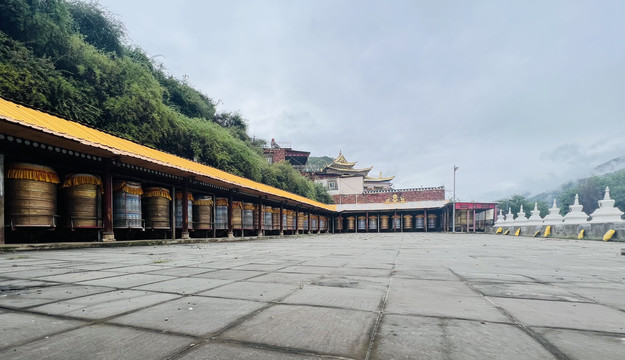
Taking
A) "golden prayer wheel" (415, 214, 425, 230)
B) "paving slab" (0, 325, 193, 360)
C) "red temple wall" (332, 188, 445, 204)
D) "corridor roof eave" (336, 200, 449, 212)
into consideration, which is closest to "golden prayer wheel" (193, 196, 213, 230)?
"paving slab" (0, 325, 193, 360)

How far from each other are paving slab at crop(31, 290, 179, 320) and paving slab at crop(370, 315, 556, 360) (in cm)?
125

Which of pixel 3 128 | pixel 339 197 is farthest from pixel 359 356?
pixel 339 197

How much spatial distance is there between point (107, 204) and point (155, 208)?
163cm

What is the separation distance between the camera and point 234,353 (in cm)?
103

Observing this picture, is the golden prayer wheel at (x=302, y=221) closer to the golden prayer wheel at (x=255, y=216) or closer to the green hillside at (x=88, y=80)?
the green hillside at (x=88, y=80)

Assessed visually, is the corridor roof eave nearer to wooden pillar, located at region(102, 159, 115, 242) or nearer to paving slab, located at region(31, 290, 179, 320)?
wooden pillar, located at region(102, 159, 115, 242)

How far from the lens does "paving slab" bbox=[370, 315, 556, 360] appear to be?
3.44ft

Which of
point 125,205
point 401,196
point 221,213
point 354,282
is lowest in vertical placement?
point 401,196

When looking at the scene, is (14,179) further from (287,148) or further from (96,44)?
(287,148)

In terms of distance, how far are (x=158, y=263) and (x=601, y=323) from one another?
3.74 m

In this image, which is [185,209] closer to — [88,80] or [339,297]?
[339,297]

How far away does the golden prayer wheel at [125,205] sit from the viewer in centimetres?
727

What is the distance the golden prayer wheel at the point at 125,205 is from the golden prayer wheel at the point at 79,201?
2.08ft

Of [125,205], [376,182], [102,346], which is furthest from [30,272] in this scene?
[376,182]
